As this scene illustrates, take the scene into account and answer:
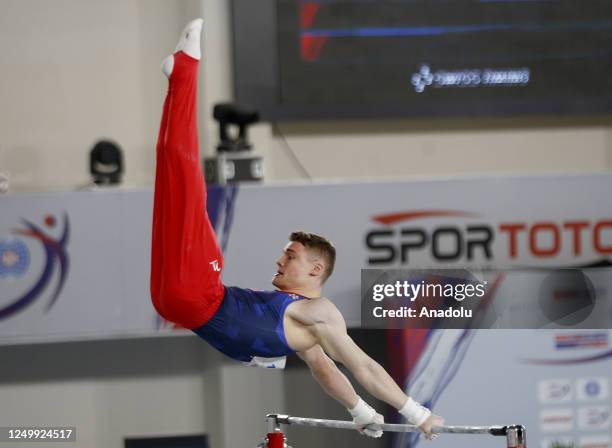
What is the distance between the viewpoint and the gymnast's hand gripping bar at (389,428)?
5.00ft

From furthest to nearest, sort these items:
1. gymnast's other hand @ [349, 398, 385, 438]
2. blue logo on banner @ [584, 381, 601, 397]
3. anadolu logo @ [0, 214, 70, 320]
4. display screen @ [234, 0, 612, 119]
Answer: display screen @ [234, 0, 612, 119] → anadolu logo @ [0, 214, 70, 320] → blue logo on banner @ [584, 381, 601, 397] → gymnast's other hand @ [349, 398, 385, 438]

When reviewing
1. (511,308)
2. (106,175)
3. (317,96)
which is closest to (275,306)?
(511,308)

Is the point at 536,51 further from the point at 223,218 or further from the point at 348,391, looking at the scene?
the point at 348,391

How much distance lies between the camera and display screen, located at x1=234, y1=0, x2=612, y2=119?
3.61 m

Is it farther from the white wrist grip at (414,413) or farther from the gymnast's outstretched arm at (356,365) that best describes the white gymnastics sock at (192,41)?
the white wrist grip at (414,413)

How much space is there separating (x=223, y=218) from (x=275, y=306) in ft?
4.18

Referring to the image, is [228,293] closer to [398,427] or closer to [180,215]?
[180,215]

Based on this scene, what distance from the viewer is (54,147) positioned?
3742mm

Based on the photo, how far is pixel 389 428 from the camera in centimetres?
155

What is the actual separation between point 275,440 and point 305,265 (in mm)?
287

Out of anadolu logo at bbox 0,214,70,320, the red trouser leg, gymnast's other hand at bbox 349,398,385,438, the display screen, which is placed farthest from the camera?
the display screen

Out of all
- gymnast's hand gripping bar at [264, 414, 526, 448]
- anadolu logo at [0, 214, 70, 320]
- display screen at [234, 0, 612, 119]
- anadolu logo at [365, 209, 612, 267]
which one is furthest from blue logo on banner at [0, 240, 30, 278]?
gymnast's hand gripping bar at [264, 414, 526, 448]

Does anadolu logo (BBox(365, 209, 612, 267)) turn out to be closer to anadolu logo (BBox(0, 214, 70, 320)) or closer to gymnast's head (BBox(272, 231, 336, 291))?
anadolu logo (BBox(0, 214, 70, 320))

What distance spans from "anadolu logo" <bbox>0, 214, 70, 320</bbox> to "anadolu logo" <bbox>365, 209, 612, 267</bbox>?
2.72ft
